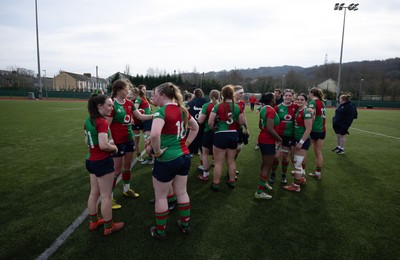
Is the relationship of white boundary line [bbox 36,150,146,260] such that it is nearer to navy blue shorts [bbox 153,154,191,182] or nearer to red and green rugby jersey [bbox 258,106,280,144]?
navy blue shorts [bbox 153,154,191,182]

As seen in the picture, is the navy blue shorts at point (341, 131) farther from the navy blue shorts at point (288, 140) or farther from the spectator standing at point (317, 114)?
the navy blue shorts at point (288, 140)

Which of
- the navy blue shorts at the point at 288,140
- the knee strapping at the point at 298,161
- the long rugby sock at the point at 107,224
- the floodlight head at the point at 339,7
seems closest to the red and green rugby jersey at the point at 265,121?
the navy blue shorts at the point at 288,140

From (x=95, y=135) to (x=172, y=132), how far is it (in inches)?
39.5

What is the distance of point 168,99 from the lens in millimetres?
2955

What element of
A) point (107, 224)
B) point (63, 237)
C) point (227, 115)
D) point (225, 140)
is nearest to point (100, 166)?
point (107, 224)

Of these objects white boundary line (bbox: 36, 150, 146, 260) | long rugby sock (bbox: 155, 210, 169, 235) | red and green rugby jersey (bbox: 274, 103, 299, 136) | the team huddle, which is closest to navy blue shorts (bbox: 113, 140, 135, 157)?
the team huddle

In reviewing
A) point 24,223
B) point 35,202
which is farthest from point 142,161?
point 24,223

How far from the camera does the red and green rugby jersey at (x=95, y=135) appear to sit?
113 inches

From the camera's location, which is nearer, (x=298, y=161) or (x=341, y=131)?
(x=298, y=161)

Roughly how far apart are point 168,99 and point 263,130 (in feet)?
7.44

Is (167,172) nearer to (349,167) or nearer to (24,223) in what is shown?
(24,223)

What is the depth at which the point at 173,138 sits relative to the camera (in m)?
2.94

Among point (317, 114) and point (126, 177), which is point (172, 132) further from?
point (317, 114)

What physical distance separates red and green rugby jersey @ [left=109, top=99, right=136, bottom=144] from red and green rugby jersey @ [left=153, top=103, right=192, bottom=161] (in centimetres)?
137
